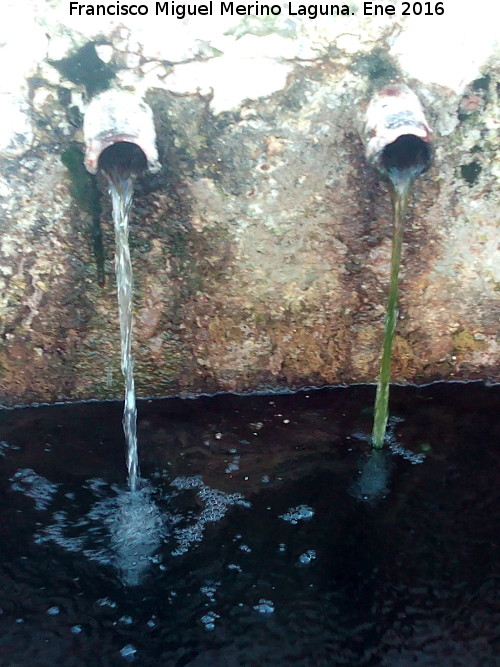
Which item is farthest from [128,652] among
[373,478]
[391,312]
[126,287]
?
[391,312]

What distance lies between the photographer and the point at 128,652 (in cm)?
164

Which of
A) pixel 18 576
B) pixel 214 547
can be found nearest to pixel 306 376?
pixel 214 547

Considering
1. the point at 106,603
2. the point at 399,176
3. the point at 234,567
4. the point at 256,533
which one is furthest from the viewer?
the point at 399,176

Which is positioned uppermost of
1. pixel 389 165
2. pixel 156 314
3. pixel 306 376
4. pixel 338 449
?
pixel 389 165

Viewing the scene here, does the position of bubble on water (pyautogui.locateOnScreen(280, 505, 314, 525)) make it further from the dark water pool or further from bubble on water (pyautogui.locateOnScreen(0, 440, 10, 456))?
bubble on water (pyautogui.locateOnScreen(0, 440, 10, 456))

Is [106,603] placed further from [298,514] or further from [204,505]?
[298,514]

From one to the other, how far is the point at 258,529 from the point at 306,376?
813 millimetres

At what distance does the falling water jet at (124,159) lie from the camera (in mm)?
2025

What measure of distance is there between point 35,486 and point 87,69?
1498mm

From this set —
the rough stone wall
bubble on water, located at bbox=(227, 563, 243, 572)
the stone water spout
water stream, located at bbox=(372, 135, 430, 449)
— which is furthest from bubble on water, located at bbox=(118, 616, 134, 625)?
the stone water spout

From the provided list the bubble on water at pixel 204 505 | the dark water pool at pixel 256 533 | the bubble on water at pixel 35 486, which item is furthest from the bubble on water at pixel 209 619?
the bubble on water at pixel 35 486

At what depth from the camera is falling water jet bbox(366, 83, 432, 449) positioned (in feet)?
6.75

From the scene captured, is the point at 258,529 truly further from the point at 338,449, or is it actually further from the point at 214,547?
the point at 338,449

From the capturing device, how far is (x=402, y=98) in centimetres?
218
